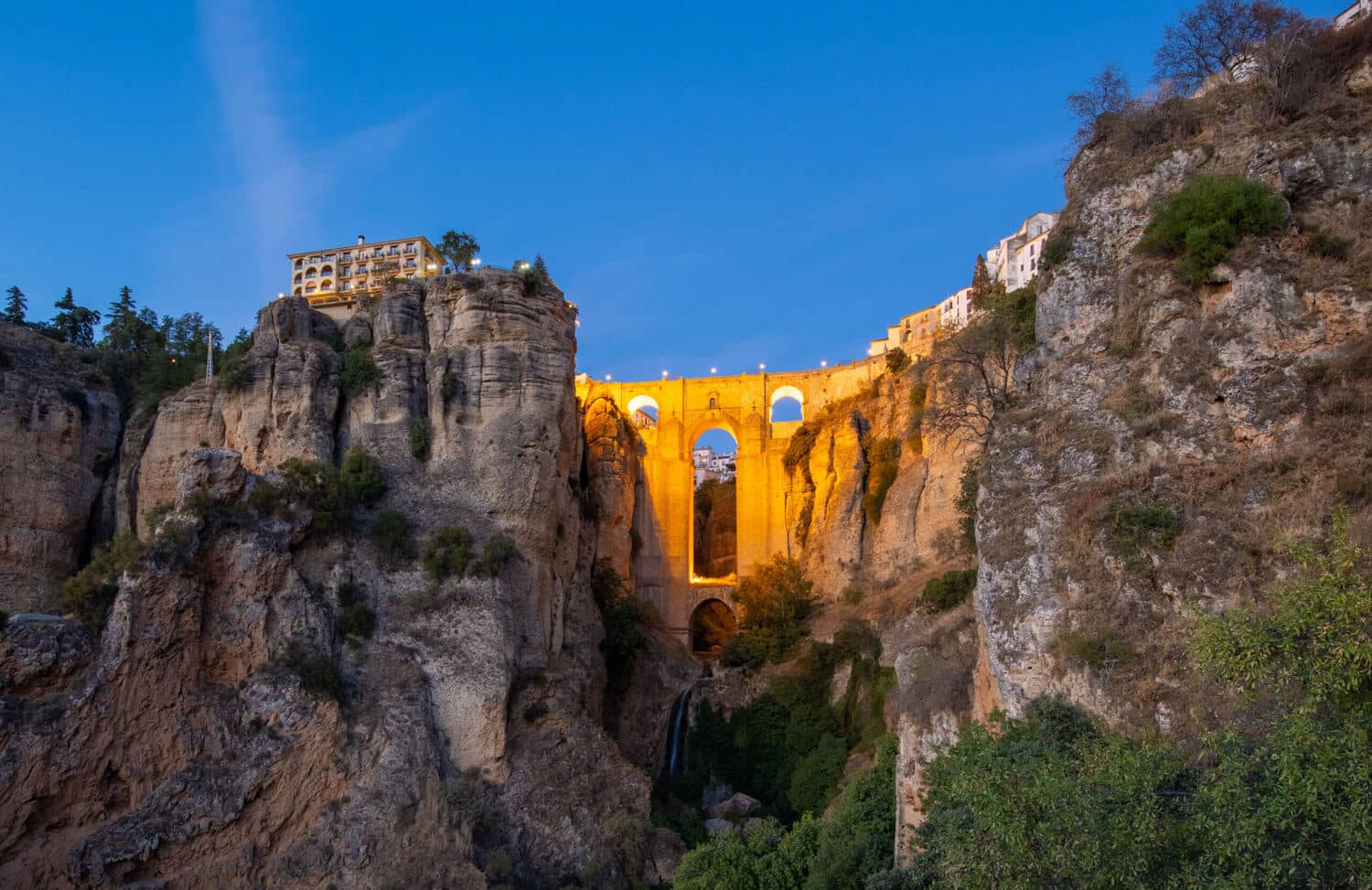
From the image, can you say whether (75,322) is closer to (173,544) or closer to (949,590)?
(173,544)

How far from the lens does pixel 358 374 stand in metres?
35.1

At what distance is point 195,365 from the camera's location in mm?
38438

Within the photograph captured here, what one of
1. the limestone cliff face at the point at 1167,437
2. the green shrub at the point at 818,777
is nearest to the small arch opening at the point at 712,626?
the green shrub at the point at 818,777

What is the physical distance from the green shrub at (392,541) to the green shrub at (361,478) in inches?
34.1

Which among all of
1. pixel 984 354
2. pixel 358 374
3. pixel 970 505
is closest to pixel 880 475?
pixel 970 505

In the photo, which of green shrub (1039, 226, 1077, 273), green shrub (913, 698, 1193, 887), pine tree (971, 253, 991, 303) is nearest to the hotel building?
pine tree (971, 253, 991, 303)

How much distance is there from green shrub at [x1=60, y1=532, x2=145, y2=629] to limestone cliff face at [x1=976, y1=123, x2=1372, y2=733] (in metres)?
20.7

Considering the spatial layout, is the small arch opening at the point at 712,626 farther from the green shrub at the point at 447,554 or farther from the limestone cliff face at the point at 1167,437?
Result: the limestone cliff face at the point at 1167,437

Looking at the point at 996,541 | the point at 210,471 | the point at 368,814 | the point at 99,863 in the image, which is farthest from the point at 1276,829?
the point at 210,471

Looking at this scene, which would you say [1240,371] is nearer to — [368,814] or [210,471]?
[368,814]

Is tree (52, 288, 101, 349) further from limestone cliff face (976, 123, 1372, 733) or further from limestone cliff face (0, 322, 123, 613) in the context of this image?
limestone cliff face (976, 123, 1372, 733)

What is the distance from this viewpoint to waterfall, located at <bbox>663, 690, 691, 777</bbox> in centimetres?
3969

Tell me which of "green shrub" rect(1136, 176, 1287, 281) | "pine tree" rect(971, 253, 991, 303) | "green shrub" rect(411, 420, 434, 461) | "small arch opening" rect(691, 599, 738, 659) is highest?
"pine tree" rect(971, 253, 991, 303)

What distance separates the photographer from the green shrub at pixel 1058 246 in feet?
76.0
